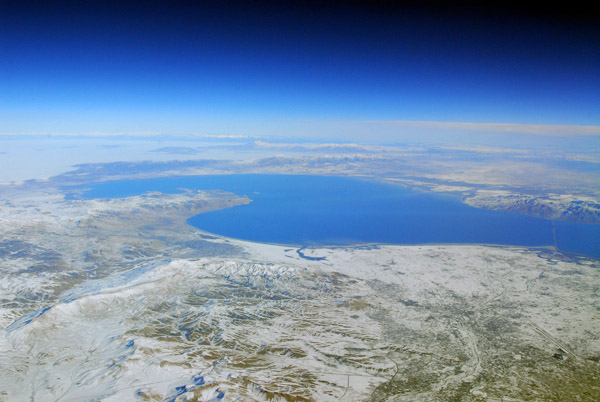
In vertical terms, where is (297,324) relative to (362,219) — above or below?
above

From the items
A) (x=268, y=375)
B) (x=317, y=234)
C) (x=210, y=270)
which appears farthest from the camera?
(x=317, y=234)

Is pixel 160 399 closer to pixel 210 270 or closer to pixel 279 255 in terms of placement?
pixel 210 270

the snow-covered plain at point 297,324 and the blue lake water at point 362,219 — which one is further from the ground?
the snow-covered plain at point 297,324

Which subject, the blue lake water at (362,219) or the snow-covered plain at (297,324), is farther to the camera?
the blue lake water at (362,219)

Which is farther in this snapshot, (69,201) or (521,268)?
(69,201)

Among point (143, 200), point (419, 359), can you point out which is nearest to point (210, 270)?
point (419, 359)

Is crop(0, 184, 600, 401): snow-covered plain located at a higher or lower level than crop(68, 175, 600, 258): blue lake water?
higher

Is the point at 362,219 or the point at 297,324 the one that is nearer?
the point at 297,324

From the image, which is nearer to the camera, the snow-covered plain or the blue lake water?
the snow-covered plain
